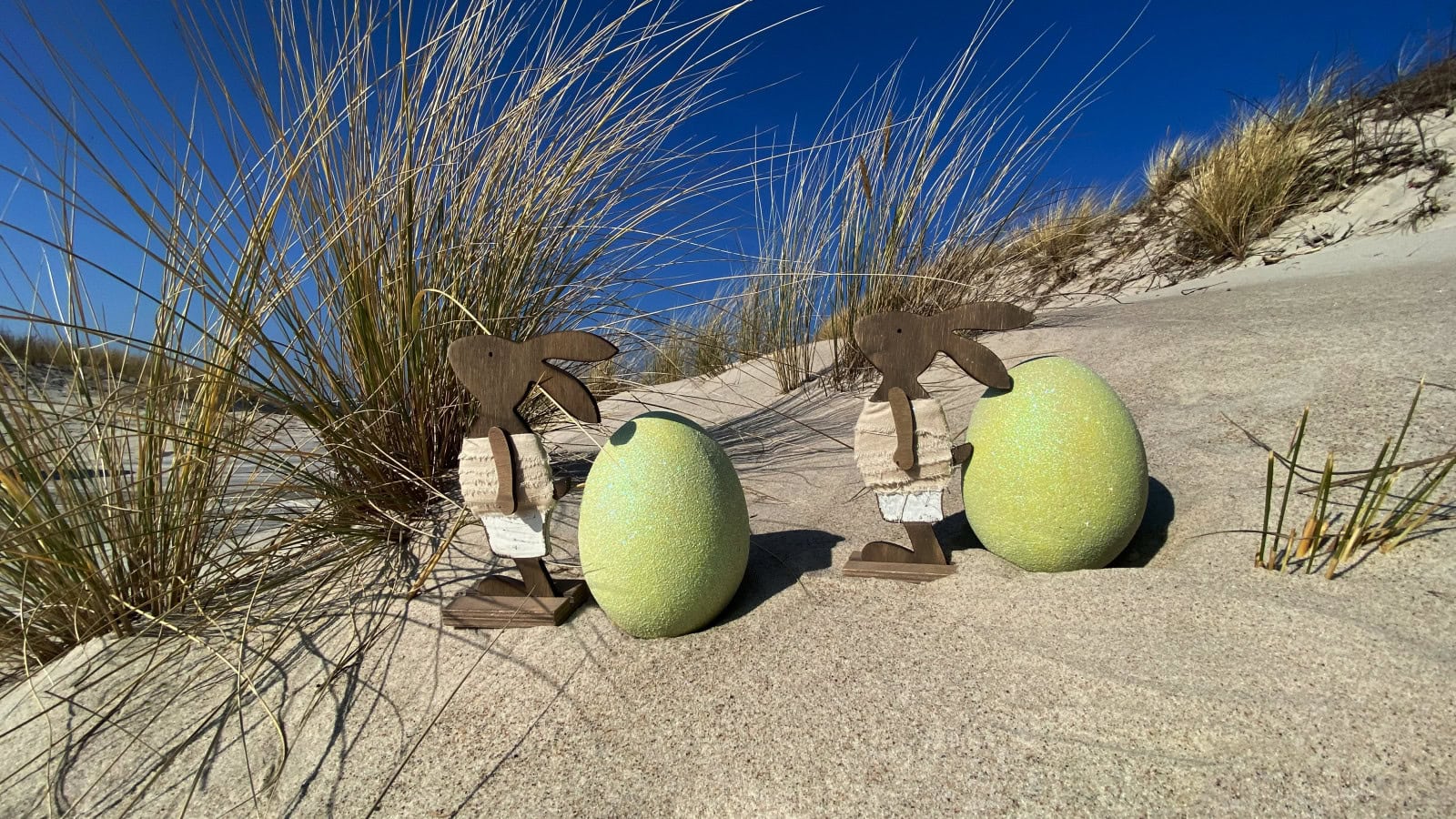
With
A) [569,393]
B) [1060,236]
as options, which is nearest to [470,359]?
[569,393]

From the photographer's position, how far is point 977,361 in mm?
1398

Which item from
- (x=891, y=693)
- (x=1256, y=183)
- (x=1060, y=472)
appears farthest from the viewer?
(x=1256, y=183)

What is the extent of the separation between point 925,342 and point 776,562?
0.62 meters

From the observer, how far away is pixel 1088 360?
8.38 feet

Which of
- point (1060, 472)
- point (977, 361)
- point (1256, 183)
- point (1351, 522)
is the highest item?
point (1256, 183)

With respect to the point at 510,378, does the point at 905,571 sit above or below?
below

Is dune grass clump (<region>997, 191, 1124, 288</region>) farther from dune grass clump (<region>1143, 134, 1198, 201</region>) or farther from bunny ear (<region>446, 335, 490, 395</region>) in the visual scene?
bunny ear (<region>446, 335, 490, 395</region>)

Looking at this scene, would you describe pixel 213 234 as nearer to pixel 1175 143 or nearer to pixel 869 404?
pixel 869 404

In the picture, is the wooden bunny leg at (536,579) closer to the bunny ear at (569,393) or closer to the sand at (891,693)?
the sand at (891,693)

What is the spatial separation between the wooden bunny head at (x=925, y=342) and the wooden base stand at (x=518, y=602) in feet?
2.65

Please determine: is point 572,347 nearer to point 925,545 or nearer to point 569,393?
point 569,393

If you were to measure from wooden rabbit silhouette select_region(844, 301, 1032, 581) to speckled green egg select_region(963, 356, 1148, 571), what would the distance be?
0.08 metres

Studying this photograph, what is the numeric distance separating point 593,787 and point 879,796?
418mm

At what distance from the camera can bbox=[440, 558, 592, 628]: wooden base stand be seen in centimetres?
142
